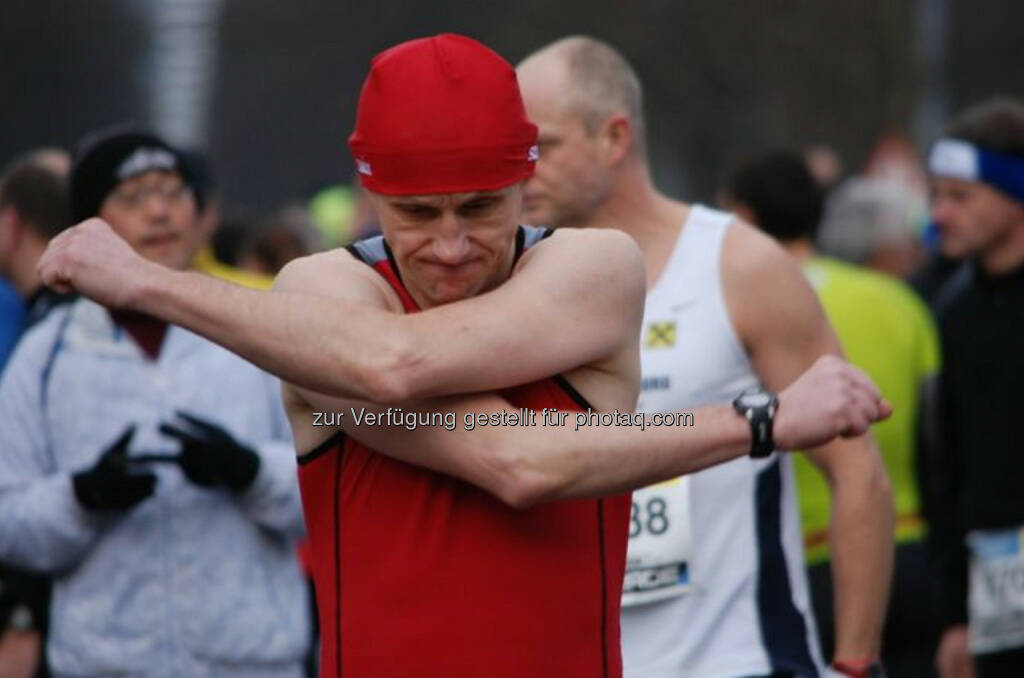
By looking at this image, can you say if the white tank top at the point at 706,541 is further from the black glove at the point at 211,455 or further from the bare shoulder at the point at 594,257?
the bare shoulder at the point at 594,257

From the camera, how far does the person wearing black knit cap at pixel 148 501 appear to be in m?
5.48

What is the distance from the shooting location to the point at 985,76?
30875 mm

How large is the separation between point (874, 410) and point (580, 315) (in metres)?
0.54

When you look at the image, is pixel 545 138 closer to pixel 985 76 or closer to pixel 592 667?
pixel 592 667

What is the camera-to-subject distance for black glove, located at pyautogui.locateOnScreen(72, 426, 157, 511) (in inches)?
211

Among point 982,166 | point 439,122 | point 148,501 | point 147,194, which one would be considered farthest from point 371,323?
point 982,166

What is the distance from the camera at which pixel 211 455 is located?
5422mm

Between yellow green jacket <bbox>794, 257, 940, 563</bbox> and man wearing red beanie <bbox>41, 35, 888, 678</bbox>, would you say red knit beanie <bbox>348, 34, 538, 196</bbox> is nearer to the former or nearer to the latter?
man wearing red beanie <bbox>41, 35, 888, 678</bbox>

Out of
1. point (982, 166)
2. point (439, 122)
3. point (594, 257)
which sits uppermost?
point (982, 166)

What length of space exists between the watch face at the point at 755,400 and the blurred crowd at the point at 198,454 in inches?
64.9

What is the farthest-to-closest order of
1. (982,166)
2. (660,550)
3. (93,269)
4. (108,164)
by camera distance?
(982,166)
(108,164)
(660,550)
(93,269)

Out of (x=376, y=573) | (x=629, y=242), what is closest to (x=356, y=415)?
(x=376, y=573)

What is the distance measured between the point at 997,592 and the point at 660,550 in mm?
1889

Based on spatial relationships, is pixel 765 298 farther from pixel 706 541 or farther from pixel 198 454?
pixel 198 454
